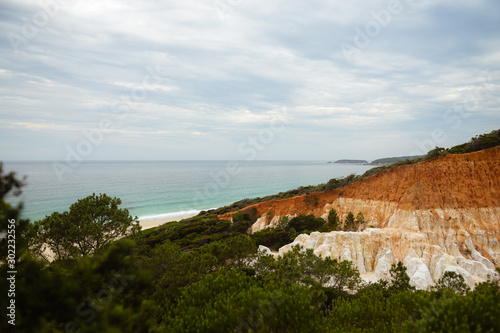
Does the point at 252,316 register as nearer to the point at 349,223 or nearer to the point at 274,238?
the point at 274,238

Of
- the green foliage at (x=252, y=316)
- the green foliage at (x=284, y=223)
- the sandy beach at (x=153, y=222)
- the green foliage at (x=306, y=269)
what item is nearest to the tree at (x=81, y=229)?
the green foliage at (x=252, y=316)

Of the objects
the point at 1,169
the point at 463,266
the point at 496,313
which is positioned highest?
the point at 1,169

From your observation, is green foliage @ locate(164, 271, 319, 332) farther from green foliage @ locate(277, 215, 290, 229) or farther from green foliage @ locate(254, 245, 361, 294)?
green foliage @ locate(277, 215, 290, 229)

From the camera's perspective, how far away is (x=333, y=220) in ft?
121

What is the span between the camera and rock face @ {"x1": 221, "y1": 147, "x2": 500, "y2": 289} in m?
22.5

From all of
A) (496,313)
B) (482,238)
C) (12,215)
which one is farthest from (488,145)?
(12,215)

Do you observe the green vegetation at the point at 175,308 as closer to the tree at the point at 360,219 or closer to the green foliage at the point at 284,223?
the green foliage at the point at 284,223

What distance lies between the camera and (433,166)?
3366cm

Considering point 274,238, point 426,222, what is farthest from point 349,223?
point 274,238

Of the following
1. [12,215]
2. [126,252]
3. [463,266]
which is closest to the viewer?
[12,215]

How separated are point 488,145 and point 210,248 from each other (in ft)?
129

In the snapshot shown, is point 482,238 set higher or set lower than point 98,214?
lower

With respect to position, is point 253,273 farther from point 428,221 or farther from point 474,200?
point 474,200

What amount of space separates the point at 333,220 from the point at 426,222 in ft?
37.0
